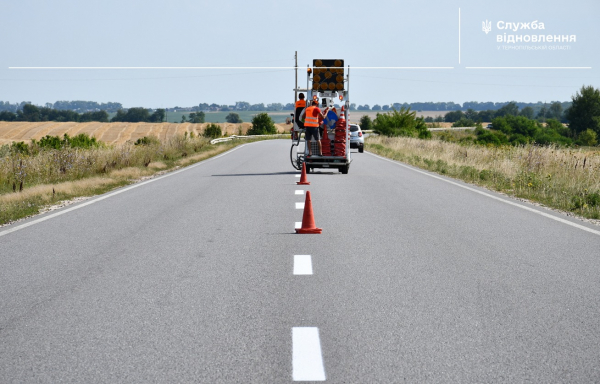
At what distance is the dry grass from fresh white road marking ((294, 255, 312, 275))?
6466mm

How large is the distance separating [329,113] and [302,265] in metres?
14.2

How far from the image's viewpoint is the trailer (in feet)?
70.9

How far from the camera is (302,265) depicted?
784 cm

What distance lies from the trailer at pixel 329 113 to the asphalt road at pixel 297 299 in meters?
9.85

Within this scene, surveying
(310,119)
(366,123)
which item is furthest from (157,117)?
(310,119)

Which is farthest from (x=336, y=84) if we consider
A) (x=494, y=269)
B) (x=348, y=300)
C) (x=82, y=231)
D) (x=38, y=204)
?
(x=348, y=300)

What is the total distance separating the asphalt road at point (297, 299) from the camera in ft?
15.0

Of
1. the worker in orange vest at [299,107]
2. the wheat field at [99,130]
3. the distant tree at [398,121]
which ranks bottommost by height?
the wheat field at [99,130]

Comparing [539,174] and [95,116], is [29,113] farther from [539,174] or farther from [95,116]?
[539,174]

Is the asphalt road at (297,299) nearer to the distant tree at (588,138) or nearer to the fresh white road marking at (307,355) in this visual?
the fresh white road marking at (307,355)

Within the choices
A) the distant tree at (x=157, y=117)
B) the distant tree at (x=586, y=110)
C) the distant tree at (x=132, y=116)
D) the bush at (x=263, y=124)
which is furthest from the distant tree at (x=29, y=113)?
the distant tree at (x=586, y=110)

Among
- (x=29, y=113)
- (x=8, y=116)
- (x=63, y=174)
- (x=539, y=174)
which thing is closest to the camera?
(x=539, y=174)

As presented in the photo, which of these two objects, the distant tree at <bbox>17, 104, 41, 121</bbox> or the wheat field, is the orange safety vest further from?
the distant tree at <bbox>17, 104, 41, 121</bbox>

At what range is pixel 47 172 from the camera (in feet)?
66.1
